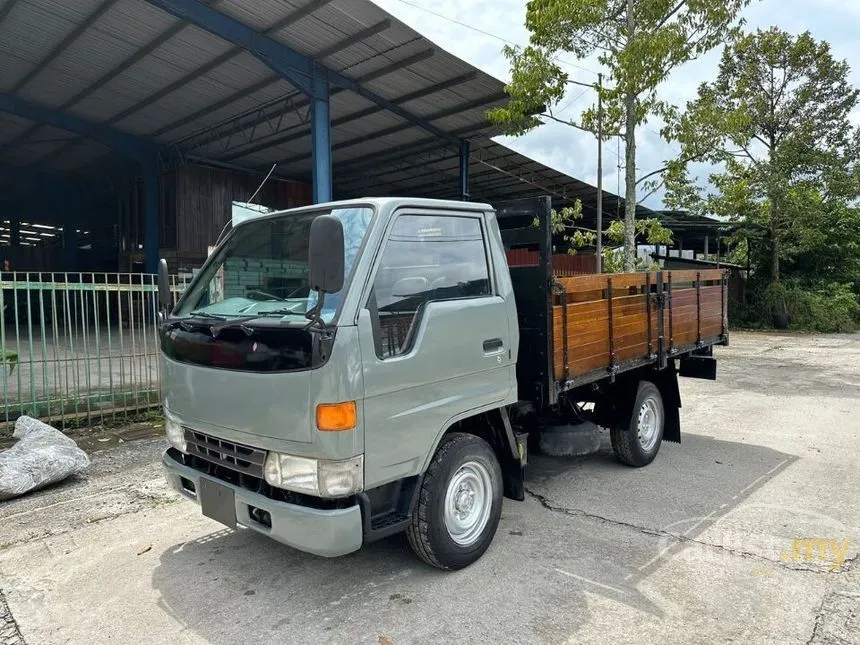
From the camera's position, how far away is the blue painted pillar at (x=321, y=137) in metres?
12.0

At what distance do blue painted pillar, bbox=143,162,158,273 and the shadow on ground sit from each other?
17000mm

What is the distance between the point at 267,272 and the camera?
11.2 feet

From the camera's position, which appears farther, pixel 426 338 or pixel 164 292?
pixel 164 292

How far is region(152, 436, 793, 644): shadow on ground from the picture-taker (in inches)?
112

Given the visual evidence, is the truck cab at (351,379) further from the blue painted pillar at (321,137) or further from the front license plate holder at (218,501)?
the blue painted pillar at (321,137)

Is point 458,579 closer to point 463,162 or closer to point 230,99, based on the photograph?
point 230,99

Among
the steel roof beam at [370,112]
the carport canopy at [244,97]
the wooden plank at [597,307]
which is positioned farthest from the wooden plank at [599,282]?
the steel roof beam at [370,112]

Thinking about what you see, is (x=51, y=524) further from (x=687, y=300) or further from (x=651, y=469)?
(x=687, y=300)

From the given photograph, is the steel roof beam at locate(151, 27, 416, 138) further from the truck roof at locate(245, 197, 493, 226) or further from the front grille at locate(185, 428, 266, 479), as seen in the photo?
the front grille at locate(185, 428, 266, 479)

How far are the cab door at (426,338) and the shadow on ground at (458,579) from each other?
711 millimetres

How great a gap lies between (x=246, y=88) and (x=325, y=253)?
12.4m

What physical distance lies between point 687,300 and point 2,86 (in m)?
15.6

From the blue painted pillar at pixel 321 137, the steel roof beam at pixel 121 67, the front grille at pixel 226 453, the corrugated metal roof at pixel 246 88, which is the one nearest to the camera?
the front grille at pixel 226 453

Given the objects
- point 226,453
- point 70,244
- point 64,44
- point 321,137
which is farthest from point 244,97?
point 70,244
